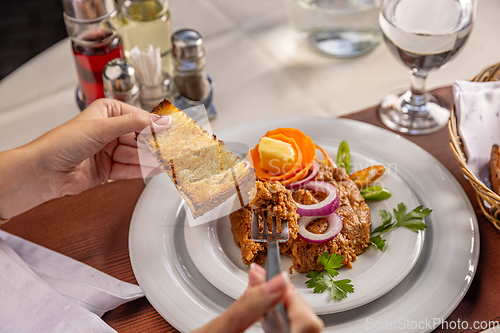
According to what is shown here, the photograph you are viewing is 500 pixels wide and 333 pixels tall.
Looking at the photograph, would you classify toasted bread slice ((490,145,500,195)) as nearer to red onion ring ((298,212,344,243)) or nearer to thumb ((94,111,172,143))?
red onion ring ((298,212,344,243))

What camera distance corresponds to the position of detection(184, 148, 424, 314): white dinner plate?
3.60 feet

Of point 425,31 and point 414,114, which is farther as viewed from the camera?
point 414,114

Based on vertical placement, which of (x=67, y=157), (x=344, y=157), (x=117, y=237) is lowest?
(x=117, y=237)

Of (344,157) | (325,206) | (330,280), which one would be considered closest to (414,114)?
(344,157)

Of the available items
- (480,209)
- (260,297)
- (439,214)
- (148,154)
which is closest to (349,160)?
(439,214)

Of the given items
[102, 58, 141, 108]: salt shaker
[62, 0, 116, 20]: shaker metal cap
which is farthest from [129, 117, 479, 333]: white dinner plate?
[62, 0, 116, 20]: shaker metal cap

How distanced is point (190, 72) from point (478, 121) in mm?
1026

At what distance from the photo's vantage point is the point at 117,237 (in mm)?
1358

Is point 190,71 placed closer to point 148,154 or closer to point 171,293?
point 148,154

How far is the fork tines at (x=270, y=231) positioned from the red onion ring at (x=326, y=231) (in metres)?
0.07

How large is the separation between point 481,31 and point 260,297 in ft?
6.52

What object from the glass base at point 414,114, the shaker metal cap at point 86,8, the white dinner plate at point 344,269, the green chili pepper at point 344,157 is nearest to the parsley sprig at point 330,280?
the white dinner plate at point 344,269

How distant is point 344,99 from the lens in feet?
6.24

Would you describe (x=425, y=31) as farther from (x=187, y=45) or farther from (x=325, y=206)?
(x=187, y=45)
